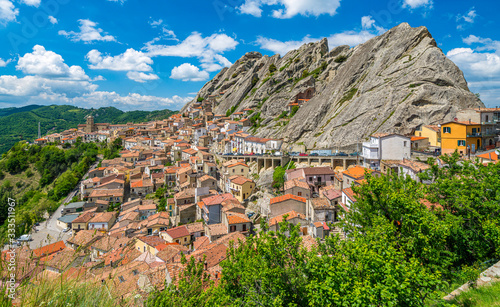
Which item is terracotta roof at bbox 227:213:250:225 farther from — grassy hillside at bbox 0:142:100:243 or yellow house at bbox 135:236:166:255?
grassy hillside at bbox 0:142:100:243

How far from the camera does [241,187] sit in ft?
133

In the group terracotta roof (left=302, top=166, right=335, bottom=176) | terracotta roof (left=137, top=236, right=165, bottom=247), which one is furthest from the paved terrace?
terracotta roof (left=137, top=236, right=165, bottom=247)

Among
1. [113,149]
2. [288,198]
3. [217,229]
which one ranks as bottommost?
[217,229]

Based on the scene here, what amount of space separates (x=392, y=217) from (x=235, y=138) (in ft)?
173

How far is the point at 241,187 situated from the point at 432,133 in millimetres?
28282

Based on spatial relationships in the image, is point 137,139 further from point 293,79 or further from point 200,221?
point 200,221

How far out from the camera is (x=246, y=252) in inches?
452

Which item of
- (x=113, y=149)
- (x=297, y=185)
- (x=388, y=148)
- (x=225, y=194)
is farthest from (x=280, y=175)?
(x=113, y=149)

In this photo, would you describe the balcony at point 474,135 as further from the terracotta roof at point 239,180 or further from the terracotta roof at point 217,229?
the terracotta roof at point 217,229

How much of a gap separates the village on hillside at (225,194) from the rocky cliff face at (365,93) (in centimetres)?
347

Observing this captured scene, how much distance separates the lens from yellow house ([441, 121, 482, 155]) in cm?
3100

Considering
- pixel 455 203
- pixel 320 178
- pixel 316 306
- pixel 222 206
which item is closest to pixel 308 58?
pixel 320 178

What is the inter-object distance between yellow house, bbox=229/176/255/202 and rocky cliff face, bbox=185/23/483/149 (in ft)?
50.4

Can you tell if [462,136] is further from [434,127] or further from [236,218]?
[236,218]
